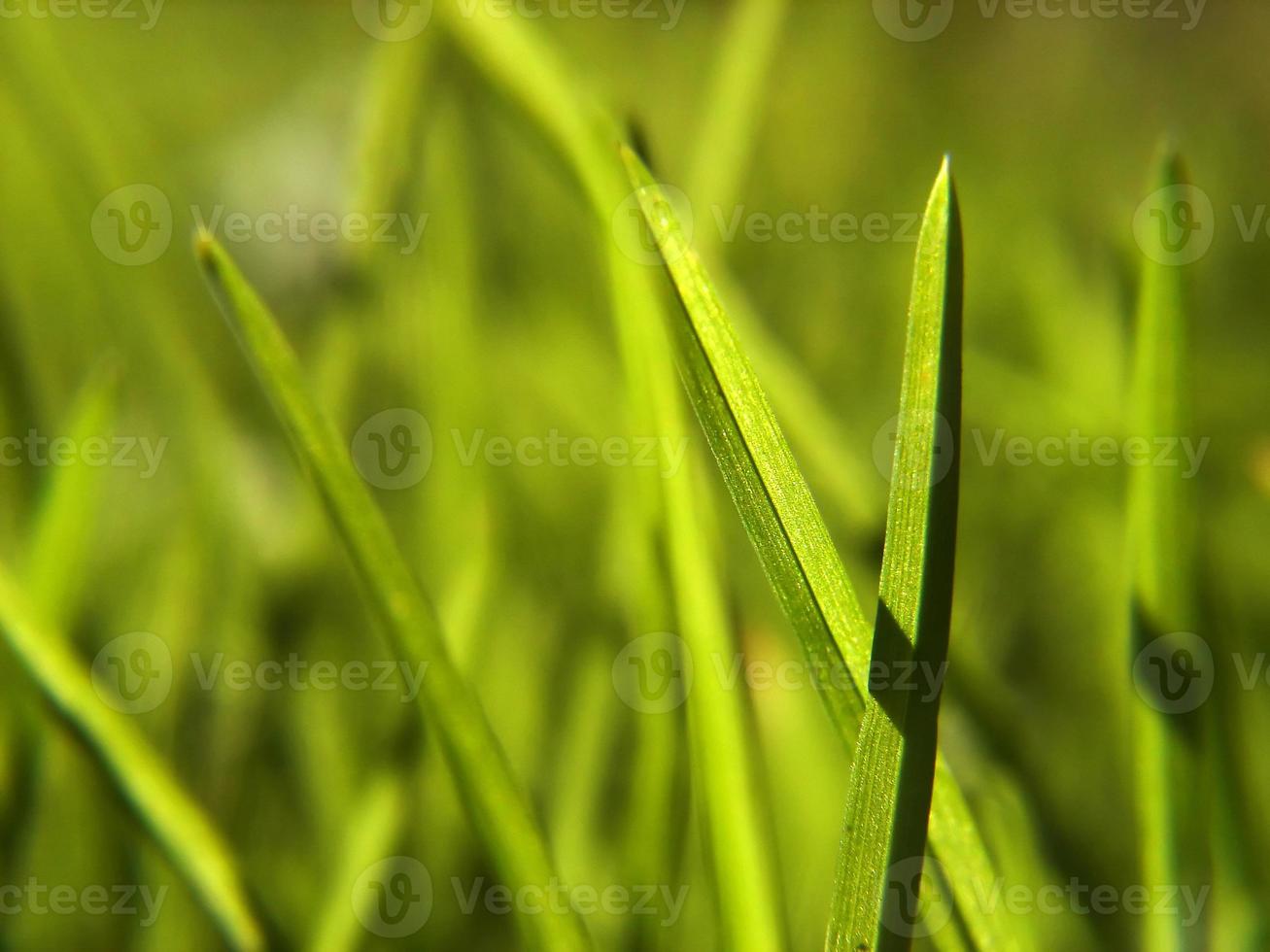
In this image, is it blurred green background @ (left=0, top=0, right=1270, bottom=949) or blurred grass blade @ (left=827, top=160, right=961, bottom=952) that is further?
blurred green background @ (left=0, top=0, right=1270, bottom=949)

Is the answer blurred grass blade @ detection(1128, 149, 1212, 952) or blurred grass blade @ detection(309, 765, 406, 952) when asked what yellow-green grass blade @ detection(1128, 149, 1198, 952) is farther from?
blurred grass blade @ detection(309, 765, 406, 952)

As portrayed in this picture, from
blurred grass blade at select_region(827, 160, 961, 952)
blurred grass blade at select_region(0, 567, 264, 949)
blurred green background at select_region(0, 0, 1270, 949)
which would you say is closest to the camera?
blurred grass blade at select_region(827, 160, 961, 952)

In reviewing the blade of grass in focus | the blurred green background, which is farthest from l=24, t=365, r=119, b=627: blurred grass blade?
the blade of grass in focus

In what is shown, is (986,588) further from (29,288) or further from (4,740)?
(29,288)

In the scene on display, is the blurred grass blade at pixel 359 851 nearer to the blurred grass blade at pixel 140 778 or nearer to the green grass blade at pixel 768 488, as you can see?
the blurred grass blade at pixel 140 778

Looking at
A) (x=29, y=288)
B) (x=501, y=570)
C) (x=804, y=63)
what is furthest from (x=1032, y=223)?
(x=29, y=288)

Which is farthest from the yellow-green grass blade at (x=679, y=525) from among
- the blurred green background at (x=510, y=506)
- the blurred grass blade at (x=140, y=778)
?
the blurred grass blade at (x=140, y=778)

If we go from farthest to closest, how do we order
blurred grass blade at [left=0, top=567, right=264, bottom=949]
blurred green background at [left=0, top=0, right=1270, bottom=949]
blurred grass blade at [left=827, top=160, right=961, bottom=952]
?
blurred green background at [left=0, top=0, right=1270, bottom=949] → blurred grass blade at [left=0, top=567, right=264, bottom=949] → blurred grass blade at [left=827, top=160, right=961, bottom=952]
